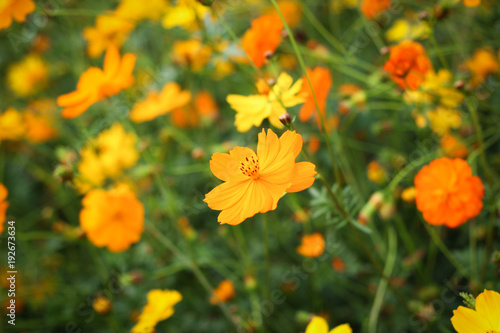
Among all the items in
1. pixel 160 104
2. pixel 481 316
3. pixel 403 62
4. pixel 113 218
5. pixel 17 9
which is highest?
pixel 17 9

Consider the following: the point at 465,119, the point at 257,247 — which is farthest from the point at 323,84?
the point at 257,247

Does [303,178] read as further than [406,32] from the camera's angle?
No

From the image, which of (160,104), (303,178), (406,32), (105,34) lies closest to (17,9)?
(160,104)

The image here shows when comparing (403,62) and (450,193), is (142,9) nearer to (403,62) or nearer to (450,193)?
(403,62)

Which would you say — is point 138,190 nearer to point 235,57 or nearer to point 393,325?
point 235,57

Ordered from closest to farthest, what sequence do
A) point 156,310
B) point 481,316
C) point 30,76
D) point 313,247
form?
point 481,316
point 156,310
point 313,247
point 30,76

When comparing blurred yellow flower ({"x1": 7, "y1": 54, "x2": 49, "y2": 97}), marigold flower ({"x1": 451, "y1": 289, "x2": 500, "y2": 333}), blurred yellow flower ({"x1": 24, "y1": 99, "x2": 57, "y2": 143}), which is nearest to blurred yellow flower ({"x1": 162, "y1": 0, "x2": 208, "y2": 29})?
blurred yellow flower ({"x1": 24, "y1": 99, "x2": 57, "y2": 143})
